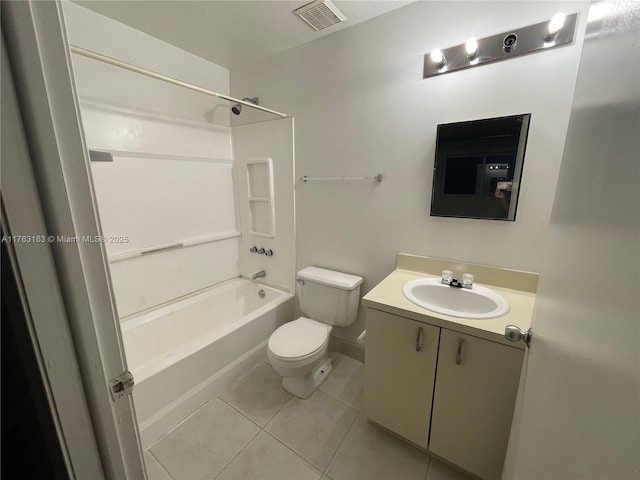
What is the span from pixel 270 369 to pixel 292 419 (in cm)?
48

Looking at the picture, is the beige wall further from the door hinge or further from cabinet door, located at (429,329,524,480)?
the door hinge

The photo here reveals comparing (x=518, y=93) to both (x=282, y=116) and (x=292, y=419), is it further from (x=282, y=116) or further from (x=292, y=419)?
(x=292, y=419)

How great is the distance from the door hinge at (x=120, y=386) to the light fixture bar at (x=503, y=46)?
1.84m

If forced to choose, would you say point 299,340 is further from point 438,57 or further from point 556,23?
point 556,23

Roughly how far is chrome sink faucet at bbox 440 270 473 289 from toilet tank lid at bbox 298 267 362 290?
578 millimetres

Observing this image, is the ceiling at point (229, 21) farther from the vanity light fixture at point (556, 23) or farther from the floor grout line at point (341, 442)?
the floor grout line at point (341, 442)

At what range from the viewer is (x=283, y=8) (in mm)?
1482

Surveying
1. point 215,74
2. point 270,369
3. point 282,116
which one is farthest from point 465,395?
point 215,74

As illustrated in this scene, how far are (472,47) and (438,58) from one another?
16 centimetres

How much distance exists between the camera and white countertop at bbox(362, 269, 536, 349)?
1.02 metres

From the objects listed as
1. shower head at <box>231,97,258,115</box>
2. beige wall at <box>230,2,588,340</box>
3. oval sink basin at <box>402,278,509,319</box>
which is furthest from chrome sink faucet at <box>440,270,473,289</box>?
shower head at <box>231,97,258,115</box>

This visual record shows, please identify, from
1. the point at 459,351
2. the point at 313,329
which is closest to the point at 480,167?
the point at 459,351

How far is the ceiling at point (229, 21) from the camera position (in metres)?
1.46

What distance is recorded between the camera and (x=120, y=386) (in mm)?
520
